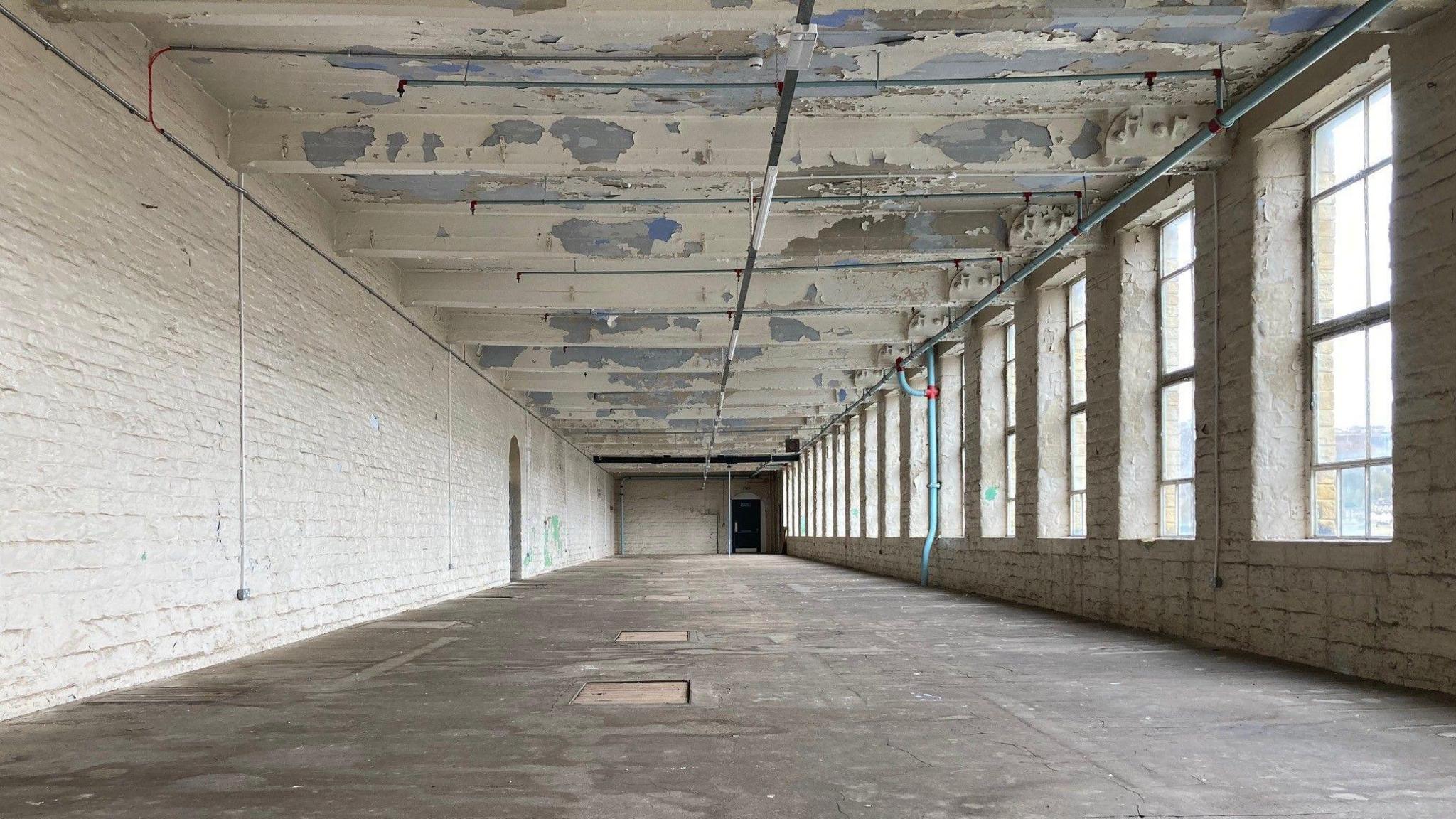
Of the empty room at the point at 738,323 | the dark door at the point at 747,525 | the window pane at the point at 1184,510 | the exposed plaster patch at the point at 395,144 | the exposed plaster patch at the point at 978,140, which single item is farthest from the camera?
the dark door at the point at 747,525

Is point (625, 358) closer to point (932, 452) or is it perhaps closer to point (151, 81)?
point (932, 452)

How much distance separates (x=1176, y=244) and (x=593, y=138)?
17.3 ft

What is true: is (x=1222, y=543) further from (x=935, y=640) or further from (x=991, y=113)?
(x=991, y=113)

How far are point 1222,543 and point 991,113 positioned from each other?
3548mm

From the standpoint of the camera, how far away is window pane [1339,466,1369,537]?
6.78m

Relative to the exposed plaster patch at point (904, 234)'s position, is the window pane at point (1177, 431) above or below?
below

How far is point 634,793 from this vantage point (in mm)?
3748

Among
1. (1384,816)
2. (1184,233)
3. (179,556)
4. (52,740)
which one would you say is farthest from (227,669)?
(1184,233)

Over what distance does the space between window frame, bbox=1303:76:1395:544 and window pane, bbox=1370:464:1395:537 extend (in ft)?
0.08

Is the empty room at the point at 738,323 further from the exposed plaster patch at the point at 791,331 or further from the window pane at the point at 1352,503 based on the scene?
the exposed plaster patch at the point at 791,331

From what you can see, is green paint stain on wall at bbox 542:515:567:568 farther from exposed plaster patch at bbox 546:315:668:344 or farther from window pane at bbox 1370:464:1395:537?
window pane at bbox 1370:464:1395:537

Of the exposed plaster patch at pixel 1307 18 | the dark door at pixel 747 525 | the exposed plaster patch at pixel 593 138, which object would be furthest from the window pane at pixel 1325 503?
the dark door at pixel 747 525

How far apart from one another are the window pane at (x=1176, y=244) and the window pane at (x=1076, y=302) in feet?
6.49

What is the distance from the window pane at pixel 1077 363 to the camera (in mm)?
11625
